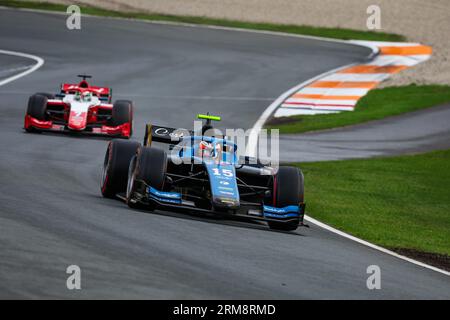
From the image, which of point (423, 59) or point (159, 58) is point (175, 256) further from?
point (423, 59)

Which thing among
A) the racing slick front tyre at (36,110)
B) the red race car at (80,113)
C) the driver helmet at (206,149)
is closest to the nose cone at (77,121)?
the red race car at (80,113)

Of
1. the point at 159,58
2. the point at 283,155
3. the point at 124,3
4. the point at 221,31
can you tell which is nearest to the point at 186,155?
the point at 283,155

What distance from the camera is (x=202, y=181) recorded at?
46.0ft

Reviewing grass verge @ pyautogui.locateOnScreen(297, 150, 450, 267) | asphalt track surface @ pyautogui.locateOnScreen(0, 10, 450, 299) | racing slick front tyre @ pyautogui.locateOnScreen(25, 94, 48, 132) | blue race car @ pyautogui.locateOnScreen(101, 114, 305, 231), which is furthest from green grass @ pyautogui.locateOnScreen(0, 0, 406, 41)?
blue race car @ pyautogui.locateOnScreen(101, 114, 305, 231)

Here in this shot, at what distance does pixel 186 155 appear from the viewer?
47.9 ft

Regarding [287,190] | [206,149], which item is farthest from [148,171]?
[287,190]

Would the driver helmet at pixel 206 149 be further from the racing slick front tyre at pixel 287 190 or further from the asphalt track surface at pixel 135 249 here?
the asphalt track surface at pixel 135 249

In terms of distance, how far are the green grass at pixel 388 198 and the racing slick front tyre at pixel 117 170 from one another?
317 centimetres

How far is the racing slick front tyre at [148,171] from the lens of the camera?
1340 cm

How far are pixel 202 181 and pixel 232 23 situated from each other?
35.7m

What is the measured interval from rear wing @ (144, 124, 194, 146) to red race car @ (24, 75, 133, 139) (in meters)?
7.46

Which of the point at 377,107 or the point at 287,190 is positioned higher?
the point at 377,107

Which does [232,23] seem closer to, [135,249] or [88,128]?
[88,128]
